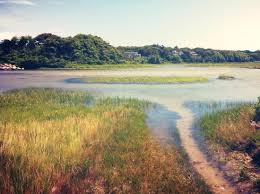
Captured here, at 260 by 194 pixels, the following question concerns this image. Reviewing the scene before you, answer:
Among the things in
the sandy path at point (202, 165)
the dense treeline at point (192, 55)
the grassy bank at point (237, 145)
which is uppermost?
the dense treeline at point (192, 55)

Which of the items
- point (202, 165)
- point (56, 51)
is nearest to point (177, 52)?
point (56, 51)

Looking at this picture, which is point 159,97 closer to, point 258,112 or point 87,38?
point 258,112

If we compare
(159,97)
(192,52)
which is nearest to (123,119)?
(159,97)

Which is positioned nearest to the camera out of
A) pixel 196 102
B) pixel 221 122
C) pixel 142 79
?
pixel 221 122

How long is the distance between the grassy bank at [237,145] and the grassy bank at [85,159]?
1973 mm

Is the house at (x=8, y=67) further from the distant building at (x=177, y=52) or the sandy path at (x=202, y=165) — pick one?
the sandy path at (x=202, y=165)

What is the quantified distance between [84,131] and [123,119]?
557 centimetres

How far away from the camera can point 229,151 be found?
1827 cm

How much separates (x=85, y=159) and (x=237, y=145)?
28.8 ft

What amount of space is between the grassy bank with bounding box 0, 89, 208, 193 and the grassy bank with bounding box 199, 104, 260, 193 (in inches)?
77.7

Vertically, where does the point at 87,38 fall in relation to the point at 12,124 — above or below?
above

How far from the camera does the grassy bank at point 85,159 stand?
1260cm

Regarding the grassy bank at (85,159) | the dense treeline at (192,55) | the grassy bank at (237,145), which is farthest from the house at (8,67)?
the grassy bank at (237,145)

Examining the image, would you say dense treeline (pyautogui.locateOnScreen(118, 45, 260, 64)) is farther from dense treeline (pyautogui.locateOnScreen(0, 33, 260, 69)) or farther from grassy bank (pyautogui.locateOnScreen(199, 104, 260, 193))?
grassy bank (pyautogui.locateOnScreen(199, 104, 260, 193))
